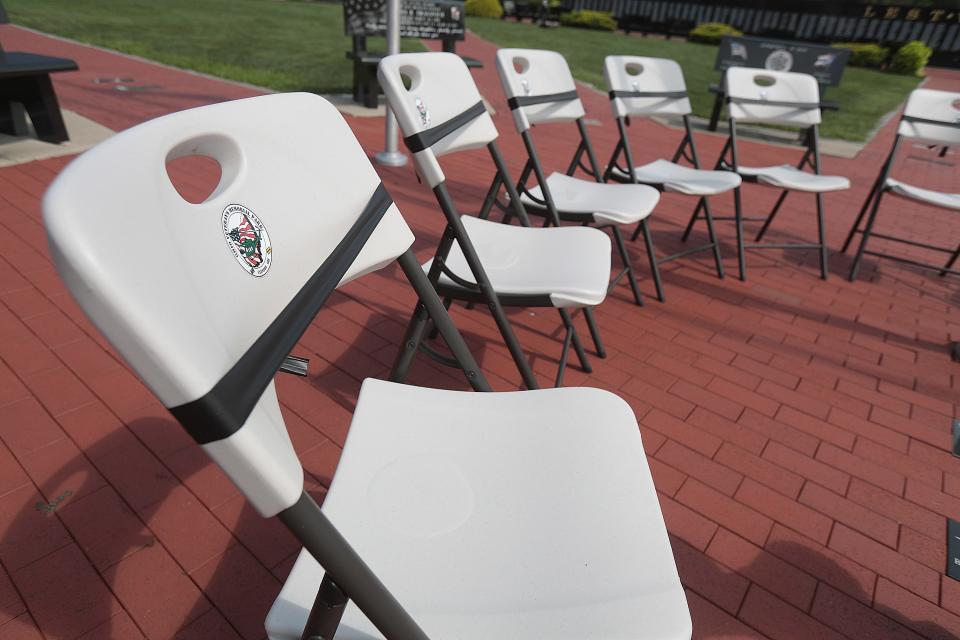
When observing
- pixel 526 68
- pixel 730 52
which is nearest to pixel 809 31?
pixel 730 52

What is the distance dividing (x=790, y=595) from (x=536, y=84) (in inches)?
85.5

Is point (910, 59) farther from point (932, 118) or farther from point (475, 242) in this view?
point (475, 242)

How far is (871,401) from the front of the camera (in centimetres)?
230

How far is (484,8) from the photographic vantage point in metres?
23.7

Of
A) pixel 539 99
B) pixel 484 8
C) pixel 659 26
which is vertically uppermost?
pixel 539 99

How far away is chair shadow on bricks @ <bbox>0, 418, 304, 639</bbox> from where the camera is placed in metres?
1.24

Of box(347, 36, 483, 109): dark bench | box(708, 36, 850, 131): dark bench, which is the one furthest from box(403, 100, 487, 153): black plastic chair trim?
box(708, 36, 850, 131): dark bench

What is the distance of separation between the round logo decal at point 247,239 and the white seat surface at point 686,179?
2426mm

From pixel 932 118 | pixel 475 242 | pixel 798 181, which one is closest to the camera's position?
pixel 475 242

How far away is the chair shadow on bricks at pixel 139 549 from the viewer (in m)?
1.24

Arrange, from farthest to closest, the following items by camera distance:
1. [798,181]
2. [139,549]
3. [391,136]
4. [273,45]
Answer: [273,45] → [391,136] → [798,181] → [139,549]

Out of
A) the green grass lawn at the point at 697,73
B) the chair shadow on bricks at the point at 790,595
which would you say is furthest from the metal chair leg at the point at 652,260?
the green grass lawn at the point at 697,73

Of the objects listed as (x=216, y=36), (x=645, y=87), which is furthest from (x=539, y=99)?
(x=216, y=36)

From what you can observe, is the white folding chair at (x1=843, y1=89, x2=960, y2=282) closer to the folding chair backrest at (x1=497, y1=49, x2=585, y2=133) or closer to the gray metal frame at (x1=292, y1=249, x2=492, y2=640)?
the folding chair backrest at (x1=497, y1=49, x2=585, y2=133)
